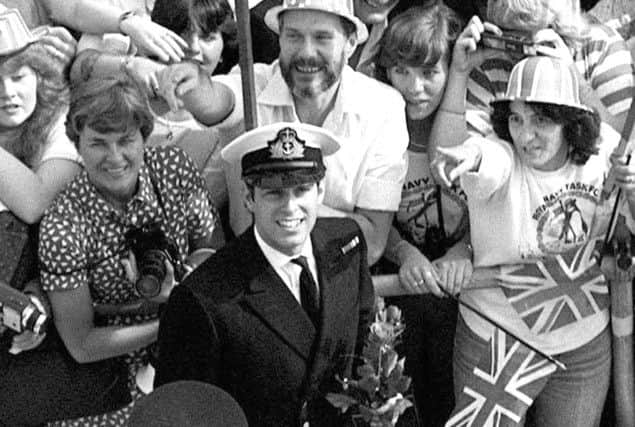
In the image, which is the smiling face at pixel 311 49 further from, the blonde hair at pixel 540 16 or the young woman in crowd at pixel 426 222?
the blonde hair at pixel 540 16

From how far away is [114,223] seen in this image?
3.21 m

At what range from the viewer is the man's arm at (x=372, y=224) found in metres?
3.53

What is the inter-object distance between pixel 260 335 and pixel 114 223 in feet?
1.71

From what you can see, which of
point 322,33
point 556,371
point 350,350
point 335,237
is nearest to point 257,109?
point 322,33

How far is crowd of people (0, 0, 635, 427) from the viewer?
3047mm

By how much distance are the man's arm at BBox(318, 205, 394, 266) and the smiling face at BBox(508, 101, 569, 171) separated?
1.49 ft

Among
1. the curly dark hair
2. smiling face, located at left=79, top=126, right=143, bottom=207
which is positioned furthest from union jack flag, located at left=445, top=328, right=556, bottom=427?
the curly dark hair

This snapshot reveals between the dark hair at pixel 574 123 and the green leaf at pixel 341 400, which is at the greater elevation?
the dark hair at pixel 574 123

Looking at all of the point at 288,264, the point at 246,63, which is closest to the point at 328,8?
the point at 246,63

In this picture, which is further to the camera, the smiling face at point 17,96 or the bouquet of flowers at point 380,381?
the smiling face at point 17,96

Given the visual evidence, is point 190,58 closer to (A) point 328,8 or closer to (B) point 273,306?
(A) point 328,8

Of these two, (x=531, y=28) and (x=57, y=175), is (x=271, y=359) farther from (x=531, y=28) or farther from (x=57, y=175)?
(x=531, y=28)

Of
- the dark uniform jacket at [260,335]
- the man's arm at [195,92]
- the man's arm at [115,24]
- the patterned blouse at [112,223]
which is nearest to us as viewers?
the dark uniform jacket at [260,335]

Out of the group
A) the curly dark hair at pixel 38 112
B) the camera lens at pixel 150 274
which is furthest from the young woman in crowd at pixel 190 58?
the camera lens at pixel 150 274
